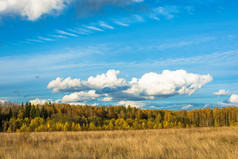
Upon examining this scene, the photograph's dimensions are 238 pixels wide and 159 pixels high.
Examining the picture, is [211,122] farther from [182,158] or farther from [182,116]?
[182,158]

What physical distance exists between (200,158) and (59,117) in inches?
3425

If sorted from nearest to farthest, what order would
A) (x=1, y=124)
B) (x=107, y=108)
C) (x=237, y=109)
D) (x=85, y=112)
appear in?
(x=1, y=124), (x=85, y=112), (x=237, y=109), (x=107, y=108)

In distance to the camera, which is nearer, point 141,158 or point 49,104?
point 141,158

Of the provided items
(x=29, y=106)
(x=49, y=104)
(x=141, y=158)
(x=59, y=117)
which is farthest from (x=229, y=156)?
(x=49, y=104)

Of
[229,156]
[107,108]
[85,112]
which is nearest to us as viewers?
[229,156]

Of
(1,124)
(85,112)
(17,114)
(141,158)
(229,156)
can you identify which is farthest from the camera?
(85,112)

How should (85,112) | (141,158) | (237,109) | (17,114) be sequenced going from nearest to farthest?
1. (141,158)
2. (17,114)
3. (85,112)
4. (237,109)

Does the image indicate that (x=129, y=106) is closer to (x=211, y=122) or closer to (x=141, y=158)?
(x=211, y=122)

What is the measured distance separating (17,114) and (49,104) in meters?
31.7

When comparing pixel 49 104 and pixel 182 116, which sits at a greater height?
pixel 49 104

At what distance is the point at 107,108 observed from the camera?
137375 millimetres

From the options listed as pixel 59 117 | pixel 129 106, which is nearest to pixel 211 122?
pixel 129 106

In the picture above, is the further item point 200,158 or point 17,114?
point 17,114

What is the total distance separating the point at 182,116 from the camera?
12544 centimetres
